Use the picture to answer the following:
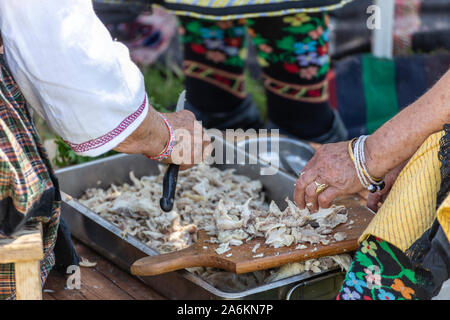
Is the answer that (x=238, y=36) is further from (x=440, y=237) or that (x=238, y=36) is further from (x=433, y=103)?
(x=440, y=237)

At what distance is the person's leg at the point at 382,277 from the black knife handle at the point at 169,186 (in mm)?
468

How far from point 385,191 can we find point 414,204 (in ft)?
0.94

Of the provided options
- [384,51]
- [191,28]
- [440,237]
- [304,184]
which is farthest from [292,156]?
[384,51]

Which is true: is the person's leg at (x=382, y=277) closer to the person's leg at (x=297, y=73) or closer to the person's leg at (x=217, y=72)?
the person's leg at (x=297, y=73)

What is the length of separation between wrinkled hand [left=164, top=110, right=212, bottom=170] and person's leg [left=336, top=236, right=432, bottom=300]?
0.47 m

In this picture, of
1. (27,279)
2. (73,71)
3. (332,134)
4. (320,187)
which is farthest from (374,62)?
(27,279)

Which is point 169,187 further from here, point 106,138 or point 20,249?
point 20,249

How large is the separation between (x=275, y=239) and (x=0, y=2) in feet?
2.37

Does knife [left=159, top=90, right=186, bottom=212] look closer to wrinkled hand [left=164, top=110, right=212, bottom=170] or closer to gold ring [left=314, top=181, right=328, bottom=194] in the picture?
→ wrinkled hand [left=164, top=110, right=212, bottom=170]

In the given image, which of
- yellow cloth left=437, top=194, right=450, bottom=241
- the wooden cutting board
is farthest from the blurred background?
yellow cloth left=437, top=194, right=450, bottom=241

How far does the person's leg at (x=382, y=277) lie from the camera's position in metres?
1.13

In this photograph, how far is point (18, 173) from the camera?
1.06 m

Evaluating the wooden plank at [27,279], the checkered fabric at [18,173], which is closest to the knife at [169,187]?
the checkered fabric at [18,173]

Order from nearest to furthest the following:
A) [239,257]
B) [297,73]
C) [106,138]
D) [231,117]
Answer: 1. [106,138]
2. [239,257]
3. [297,73]
4. [231,117]
